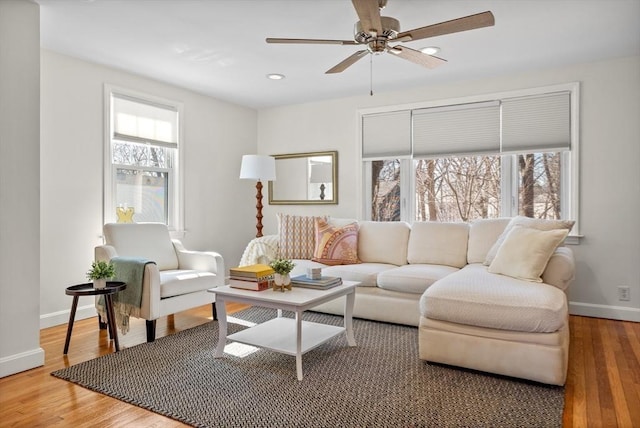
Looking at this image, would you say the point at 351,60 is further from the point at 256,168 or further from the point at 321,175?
the point at 321,175

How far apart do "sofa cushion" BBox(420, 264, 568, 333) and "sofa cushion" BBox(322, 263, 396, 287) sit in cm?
98

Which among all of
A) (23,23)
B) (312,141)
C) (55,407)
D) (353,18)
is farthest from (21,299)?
(312,141)

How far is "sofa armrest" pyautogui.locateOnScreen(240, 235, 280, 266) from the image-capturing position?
4281 mm

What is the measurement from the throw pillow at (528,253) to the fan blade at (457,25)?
5.06 feet

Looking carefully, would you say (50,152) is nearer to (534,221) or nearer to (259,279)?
(259,279)

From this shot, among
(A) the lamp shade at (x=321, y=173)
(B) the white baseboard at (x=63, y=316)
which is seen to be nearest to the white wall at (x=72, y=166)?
(B) the white baseboard at (x=63, y=316)

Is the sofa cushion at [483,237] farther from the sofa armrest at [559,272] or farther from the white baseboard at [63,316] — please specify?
the white baseboard at [63,316]

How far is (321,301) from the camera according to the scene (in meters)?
2.62

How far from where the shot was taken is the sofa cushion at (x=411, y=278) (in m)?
3.44

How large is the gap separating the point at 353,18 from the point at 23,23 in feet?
7.07

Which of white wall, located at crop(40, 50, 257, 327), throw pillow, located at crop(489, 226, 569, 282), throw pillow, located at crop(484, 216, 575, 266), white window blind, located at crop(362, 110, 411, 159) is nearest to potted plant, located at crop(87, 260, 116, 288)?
white wall, located at crop(40, 50, 257, 327)

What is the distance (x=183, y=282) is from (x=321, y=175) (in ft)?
8.26

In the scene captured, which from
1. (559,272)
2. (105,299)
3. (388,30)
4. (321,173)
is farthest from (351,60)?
(321,173)

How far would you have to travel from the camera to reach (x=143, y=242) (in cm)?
367
